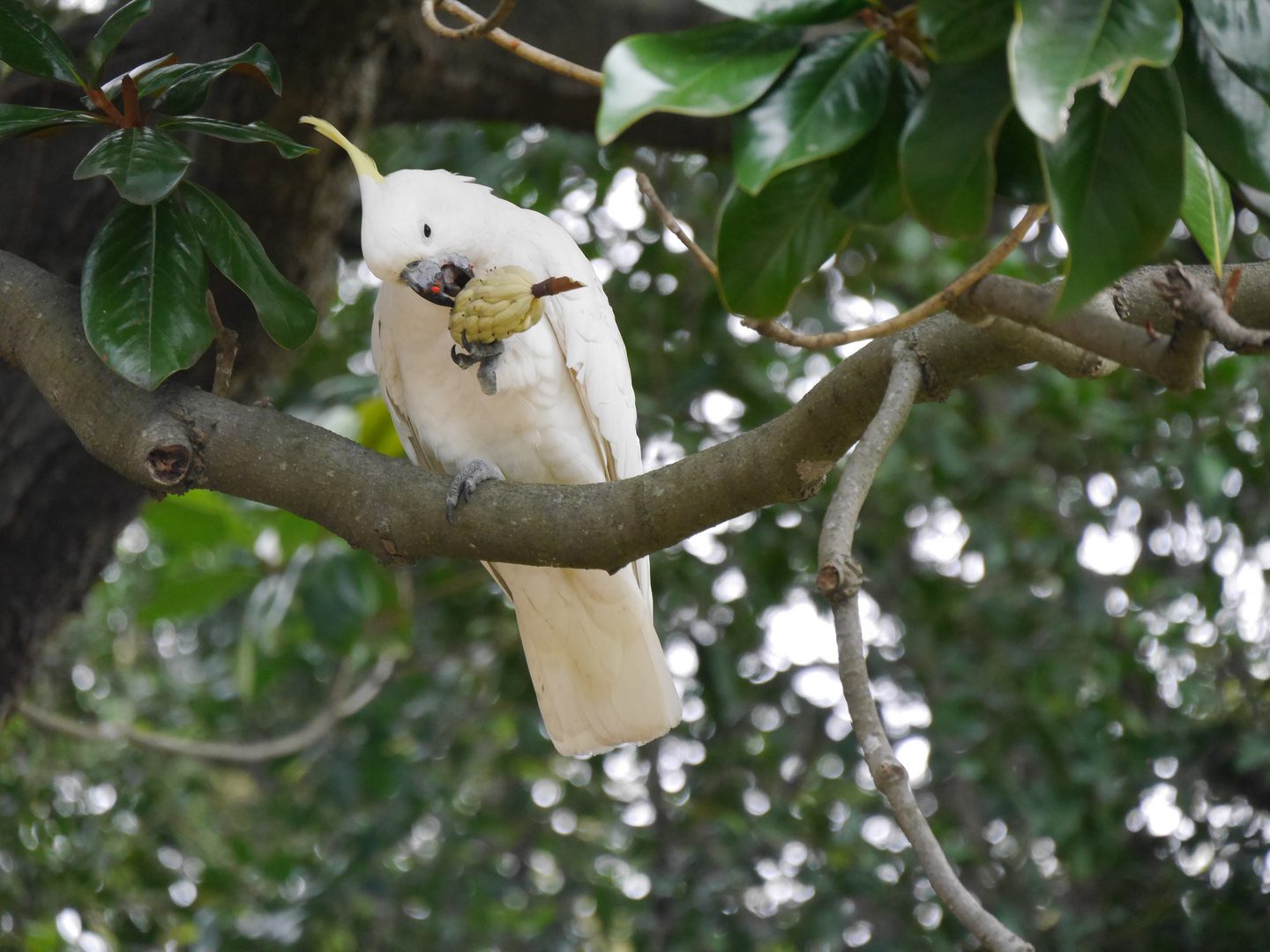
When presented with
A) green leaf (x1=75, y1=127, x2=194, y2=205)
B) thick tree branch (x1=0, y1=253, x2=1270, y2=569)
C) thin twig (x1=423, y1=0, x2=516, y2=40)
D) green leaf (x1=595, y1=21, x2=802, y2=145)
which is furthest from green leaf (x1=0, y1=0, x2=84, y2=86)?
green leaf (x1=595, y1=21, x2=802, y2=145)

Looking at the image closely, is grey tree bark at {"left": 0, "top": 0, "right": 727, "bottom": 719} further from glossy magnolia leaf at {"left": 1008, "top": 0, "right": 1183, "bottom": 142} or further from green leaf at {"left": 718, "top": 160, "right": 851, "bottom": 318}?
glossy magnolia leaf at {"left": 1008, "top": 0, "right": 1183, "bottom": 142}

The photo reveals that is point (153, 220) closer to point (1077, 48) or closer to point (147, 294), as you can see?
point (147, 294)

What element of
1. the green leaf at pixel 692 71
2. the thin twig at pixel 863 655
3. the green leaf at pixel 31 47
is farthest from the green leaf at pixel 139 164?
the thin twig at pixel 863 655

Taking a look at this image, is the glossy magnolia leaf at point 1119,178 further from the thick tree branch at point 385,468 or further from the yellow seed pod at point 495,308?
the yellow seed pod at point 495,308

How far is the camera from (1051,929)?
2289mm

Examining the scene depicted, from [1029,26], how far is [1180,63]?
0.20 meters

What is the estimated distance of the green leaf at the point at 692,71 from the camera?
60cm

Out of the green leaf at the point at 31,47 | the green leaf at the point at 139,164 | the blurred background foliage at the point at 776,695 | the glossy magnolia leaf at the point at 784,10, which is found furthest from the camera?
the blurred background foliage at the point at 776,695

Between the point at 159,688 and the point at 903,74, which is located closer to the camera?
the point at 903,74

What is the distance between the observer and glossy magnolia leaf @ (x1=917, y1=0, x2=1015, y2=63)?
60 centimetres

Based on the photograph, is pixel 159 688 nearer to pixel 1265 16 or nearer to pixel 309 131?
pixel 309 131

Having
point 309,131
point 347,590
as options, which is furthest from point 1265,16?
point 347,590

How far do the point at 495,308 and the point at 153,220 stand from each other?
0.38 m

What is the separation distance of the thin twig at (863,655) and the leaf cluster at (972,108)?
0.63 feet
